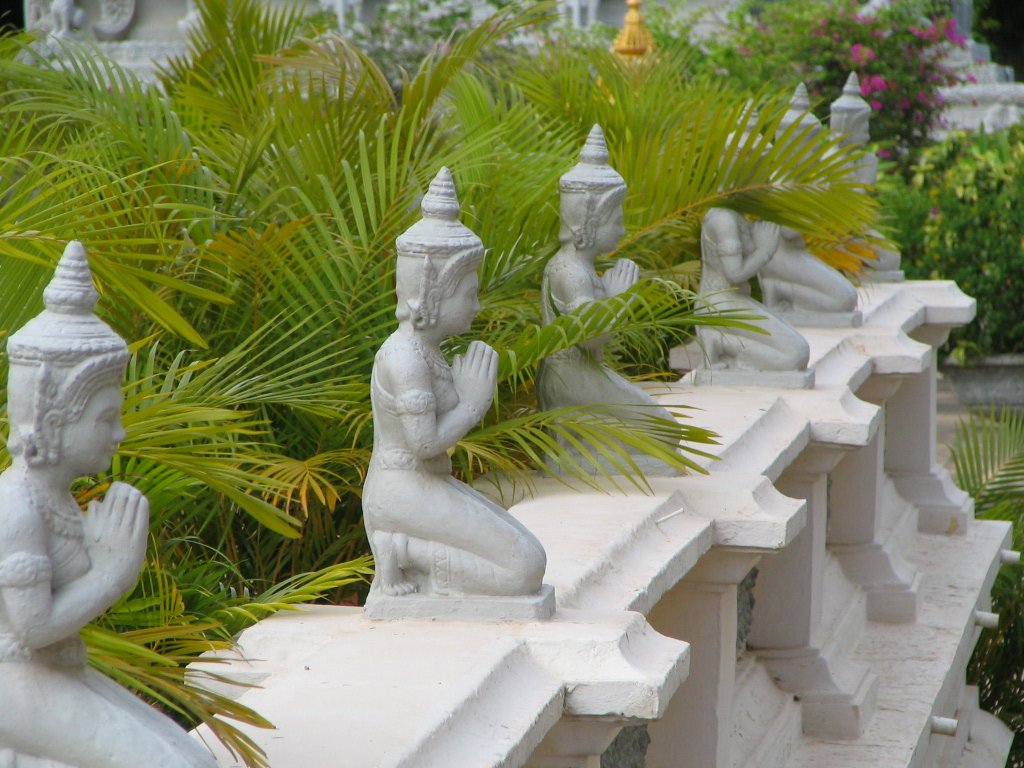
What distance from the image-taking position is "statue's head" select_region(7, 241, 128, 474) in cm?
179

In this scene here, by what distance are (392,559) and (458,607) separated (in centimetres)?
14

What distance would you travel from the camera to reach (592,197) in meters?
3.61

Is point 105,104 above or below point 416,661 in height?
above

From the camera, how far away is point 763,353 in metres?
4.68

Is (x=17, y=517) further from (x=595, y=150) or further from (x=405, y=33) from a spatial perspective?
(x=405, y=33)

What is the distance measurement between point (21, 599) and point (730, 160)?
129 inches

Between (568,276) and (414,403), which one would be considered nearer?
(414,403)

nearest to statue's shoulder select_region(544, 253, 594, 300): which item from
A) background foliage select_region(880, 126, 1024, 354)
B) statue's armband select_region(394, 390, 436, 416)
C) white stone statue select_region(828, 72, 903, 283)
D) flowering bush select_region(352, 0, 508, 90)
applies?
statue's armband select_region(394, 390, 436, 416)

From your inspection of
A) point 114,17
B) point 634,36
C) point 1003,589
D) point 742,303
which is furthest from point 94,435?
point 114,17

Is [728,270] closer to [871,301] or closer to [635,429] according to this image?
[635,429]

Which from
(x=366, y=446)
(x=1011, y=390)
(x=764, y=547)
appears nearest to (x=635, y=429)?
(x=764, y=547)

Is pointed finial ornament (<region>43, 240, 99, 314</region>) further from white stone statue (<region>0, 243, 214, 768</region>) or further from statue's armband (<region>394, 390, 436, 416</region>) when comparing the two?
statue's armband (<region>394, 390, 436, 416</region>)

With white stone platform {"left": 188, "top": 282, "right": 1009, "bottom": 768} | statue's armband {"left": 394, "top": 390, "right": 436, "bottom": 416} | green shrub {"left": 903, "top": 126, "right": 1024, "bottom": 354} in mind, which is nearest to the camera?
white stone platform {"left": 188, "top": 282, "right": 1009, "bottom": 768}

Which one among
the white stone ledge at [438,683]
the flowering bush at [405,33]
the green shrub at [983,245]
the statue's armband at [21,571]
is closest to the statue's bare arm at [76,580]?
the statue's armband at [21,571]
